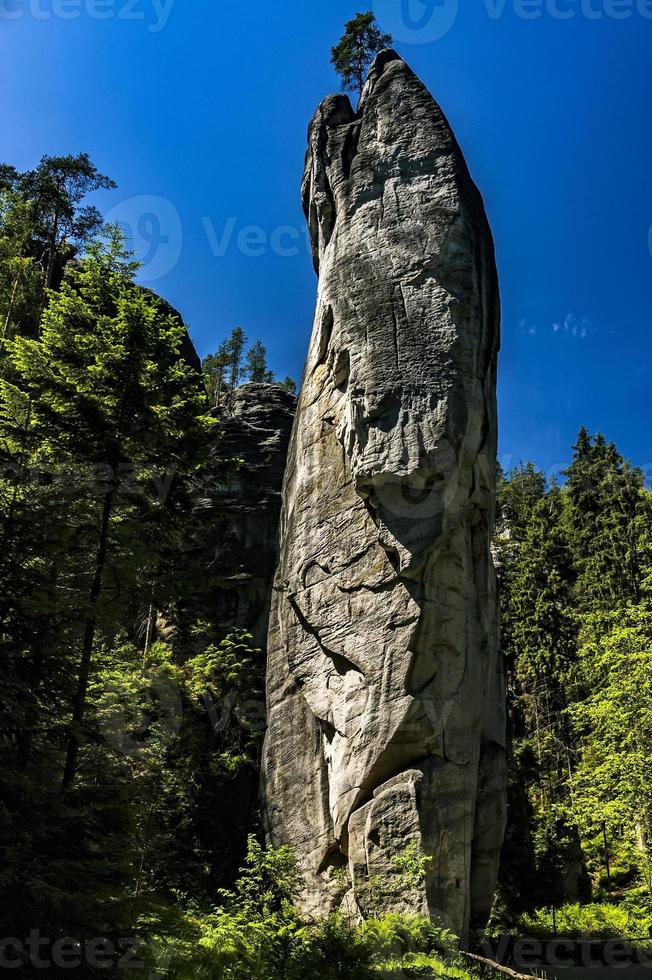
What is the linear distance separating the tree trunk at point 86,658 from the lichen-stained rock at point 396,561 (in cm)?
516

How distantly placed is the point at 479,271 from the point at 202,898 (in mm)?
14626

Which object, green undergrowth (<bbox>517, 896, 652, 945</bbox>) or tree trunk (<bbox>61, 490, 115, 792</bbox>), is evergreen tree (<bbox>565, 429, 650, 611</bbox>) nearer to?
green undergrowth (<bbox>517, 896, 652, 945</bbox>)

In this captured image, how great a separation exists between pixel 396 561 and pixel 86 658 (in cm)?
631

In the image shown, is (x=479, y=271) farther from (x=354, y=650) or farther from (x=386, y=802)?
(x=386, y=802)

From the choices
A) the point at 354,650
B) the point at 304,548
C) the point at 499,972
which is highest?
the point at 304,548

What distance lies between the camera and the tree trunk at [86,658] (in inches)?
383

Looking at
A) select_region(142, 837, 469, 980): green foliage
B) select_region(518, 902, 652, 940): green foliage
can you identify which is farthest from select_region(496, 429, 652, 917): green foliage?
select_region(142, 837, 469, 980): green foliage

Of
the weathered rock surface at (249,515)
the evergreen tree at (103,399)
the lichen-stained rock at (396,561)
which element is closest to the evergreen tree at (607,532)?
the weathered rock surface at (249,515)

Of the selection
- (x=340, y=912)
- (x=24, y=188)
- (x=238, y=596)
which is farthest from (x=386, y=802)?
(x=24, y=188)

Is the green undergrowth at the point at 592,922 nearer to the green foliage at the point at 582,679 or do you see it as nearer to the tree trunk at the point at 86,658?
the green foliage at the point at 582,679

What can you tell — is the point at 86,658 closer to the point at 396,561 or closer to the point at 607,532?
the point at 396,561

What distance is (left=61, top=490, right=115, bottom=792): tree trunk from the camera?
31.9 feet

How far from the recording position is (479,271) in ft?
55.3

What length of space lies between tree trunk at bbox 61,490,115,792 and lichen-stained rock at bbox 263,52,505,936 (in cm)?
516
